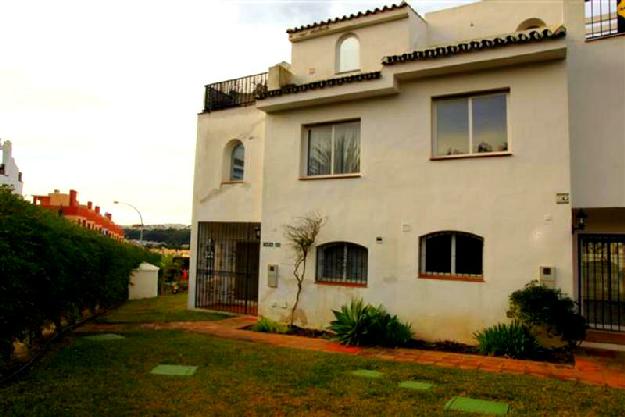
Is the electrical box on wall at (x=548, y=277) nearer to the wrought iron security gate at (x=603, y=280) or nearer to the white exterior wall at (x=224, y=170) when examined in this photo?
the wrought iron security gate at (x=603, y=280)

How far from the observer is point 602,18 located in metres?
11.4

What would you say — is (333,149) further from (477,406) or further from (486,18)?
(477,406)

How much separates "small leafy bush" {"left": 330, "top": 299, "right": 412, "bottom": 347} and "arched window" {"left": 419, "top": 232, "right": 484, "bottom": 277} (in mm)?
1449

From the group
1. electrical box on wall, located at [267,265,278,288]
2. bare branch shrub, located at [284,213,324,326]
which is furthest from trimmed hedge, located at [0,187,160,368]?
bare branch shrub, located at [284,213,324,326]

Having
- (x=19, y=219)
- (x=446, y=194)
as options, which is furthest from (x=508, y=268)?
(x=19, y=219)

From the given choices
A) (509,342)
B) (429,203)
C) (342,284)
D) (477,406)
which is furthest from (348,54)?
A: (477,406)

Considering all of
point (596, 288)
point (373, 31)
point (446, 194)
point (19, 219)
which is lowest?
point (596, 288)

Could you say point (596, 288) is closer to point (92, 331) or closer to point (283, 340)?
point (283, 340)

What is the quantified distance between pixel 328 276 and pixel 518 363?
5.42m

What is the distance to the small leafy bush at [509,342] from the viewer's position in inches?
392

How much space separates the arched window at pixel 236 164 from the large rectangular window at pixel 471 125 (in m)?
7.50

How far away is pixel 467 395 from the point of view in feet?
23.1

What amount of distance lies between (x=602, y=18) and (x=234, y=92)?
36.6 ft

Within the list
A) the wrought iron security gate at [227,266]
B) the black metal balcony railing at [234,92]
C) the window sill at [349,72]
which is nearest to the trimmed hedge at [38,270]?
the wrought iron security gate at [227,266]
